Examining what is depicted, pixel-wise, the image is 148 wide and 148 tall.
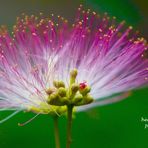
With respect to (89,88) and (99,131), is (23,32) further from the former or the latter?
(99,131)

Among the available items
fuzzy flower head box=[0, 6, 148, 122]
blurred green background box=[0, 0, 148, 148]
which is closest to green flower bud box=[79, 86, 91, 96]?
fuzzy flower head box=[0, 6, 148, 122]

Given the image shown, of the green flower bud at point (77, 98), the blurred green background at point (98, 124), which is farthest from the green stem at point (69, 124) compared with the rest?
the blurred green background at point (98, 124)

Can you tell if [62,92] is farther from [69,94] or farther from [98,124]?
[98,124]

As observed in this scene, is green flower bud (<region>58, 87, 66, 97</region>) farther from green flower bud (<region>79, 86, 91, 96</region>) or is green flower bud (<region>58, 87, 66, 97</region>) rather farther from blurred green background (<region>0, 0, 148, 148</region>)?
blurred green background (<region>0, 0, 148, 148</region>)

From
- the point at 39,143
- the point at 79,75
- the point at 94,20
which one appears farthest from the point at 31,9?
the point at 79,75

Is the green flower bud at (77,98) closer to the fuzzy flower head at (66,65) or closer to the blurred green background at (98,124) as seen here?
the fuzzy flower head at (66,65)

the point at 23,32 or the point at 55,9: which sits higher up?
the point at 55,9
